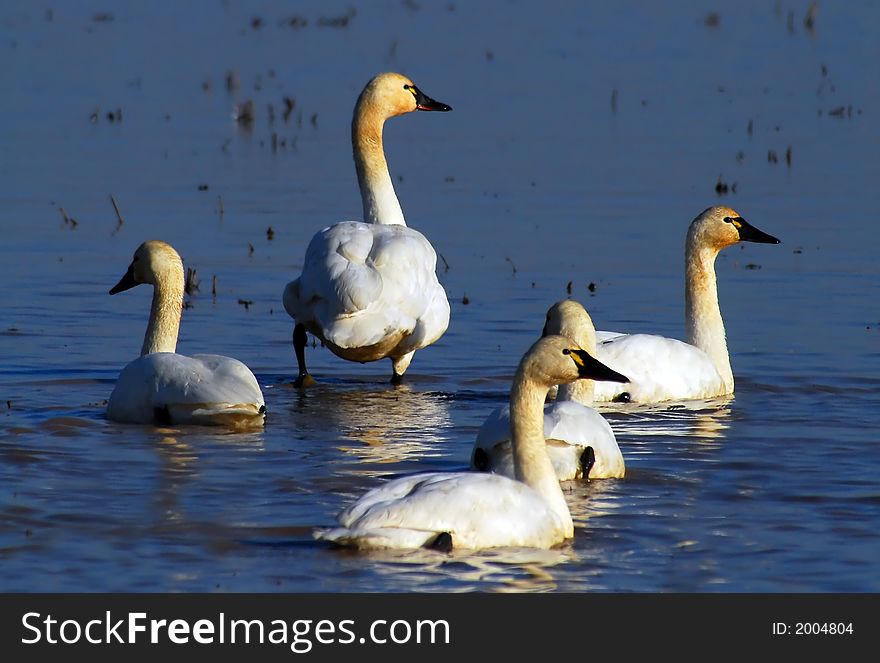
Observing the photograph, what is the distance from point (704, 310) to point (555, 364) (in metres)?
4.39

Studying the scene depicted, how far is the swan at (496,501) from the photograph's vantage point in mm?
7273

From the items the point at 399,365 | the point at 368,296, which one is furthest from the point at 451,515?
the point at 399,365

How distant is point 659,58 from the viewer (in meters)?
27.0

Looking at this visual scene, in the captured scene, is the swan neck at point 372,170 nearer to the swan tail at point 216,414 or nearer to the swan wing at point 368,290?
the swan wing at point 368,290

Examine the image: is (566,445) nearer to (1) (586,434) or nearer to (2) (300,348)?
(1) (586,434)

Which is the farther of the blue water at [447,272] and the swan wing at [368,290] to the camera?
the swan wing at [368,290]

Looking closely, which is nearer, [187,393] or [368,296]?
[187,393]

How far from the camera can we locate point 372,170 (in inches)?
528

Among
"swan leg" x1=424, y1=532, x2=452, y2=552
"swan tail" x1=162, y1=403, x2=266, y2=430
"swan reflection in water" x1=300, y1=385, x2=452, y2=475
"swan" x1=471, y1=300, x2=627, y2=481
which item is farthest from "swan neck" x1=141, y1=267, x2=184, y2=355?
"swan leg" x1=424, y1=532, x2=452, y2=552

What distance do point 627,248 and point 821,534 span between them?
7.73 meters

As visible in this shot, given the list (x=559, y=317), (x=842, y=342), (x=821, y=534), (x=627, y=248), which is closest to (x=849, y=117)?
(x=627, y=248)

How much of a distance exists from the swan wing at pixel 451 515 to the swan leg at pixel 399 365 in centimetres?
435

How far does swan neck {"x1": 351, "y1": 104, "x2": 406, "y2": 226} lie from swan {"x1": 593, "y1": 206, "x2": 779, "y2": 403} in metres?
2.06

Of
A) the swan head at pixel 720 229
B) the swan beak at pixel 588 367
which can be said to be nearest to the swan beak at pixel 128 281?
the swan head at pixel 720 229
